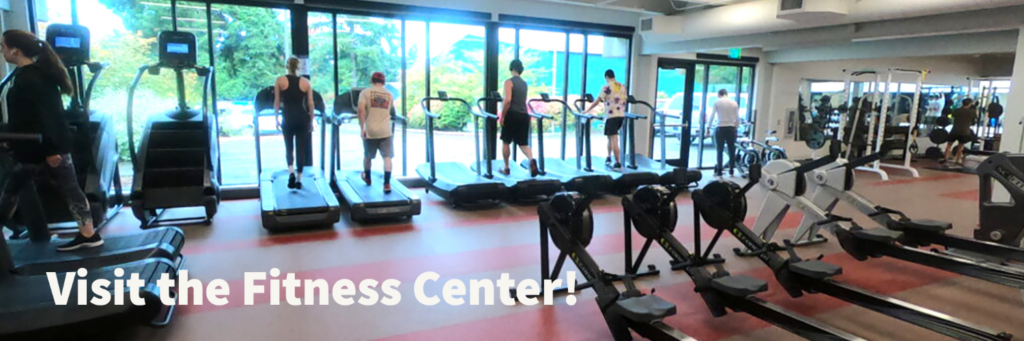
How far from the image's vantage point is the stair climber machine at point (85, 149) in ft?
15.7

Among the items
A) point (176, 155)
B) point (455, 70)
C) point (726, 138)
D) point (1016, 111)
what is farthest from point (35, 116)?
point (1016, 111)

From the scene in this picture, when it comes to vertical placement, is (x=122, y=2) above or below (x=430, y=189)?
above

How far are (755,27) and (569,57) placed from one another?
117 inches

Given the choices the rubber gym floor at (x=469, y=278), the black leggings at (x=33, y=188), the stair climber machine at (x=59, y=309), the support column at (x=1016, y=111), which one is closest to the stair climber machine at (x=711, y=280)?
the rubber gym floor at (x=469, y=278)

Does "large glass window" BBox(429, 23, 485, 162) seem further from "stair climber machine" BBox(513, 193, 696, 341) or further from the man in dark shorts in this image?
the man in dark shorts

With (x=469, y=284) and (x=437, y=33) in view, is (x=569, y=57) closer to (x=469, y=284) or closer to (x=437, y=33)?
(x=437, y=33)

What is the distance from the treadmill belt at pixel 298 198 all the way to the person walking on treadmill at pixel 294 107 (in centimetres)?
A: 14

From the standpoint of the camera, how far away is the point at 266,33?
7.02m

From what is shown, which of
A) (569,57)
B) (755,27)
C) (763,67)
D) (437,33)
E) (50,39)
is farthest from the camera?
(763,67)

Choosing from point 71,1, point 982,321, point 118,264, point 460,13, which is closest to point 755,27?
point 460,13

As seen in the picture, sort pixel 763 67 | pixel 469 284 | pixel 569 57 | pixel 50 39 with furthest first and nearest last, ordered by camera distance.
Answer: pixel 763 67
pixel 569 57
pixel 50 39
pixel 469 284

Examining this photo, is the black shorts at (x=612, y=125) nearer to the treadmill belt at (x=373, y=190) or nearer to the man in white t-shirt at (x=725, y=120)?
the man in white t-shirt at (x=725, y=120)

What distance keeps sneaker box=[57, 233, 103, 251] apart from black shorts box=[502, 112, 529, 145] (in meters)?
4.33

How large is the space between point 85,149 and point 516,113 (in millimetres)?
4401
